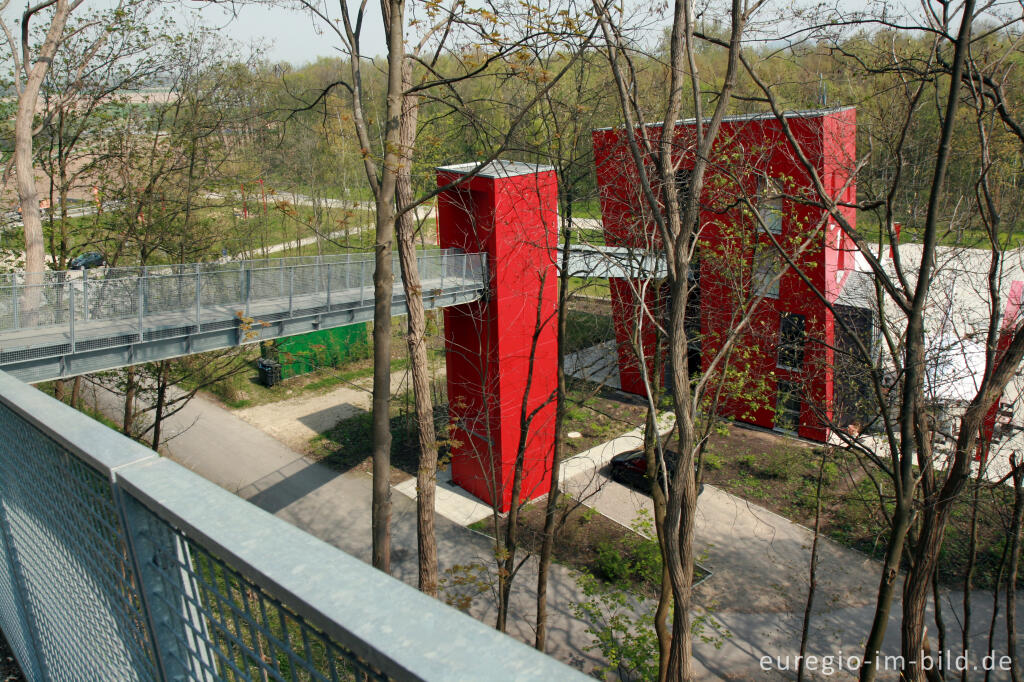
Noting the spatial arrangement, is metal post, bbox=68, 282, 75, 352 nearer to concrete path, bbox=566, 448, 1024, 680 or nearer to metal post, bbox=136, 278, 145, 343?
metal post, bbox=136, 278, 145, 343

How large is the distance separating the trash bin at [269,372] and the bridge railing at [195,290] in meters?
9.35

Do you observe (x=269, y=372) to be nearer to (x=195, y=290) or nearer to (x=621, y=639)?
(x=195, y=290)

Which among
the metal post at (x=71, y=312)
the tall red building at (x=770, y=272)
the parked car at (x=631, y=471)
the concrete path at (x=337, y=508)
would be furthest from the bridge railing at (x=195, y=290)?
the parked car at (x=631, y=471)

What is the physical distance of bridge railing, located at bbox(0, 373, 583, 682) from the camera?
822 mm

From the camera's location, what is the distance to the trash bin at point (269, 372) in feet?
78.6

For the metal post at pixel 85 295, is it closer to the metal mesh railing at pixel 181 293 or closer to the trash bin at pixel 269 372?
the metal mesh railing at pixel 181 293

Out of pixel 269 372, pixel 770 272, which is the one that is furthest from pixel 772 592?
pixel 269 372

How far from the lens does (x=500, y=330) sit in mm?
15367

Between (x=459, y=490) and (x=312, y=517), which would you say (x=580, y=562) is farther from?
(x=312, y=517)

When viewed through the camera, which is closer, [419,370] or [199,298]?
[419,370]

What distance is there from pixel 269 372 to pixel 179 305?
1201cm

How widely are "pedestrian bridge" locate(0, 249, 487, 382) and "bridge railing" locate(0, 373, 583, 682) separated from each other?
8894mm

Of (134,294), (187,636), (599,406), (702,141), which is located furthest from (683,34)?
(599,406)

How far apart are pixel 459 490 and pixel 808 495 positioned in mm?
7953
